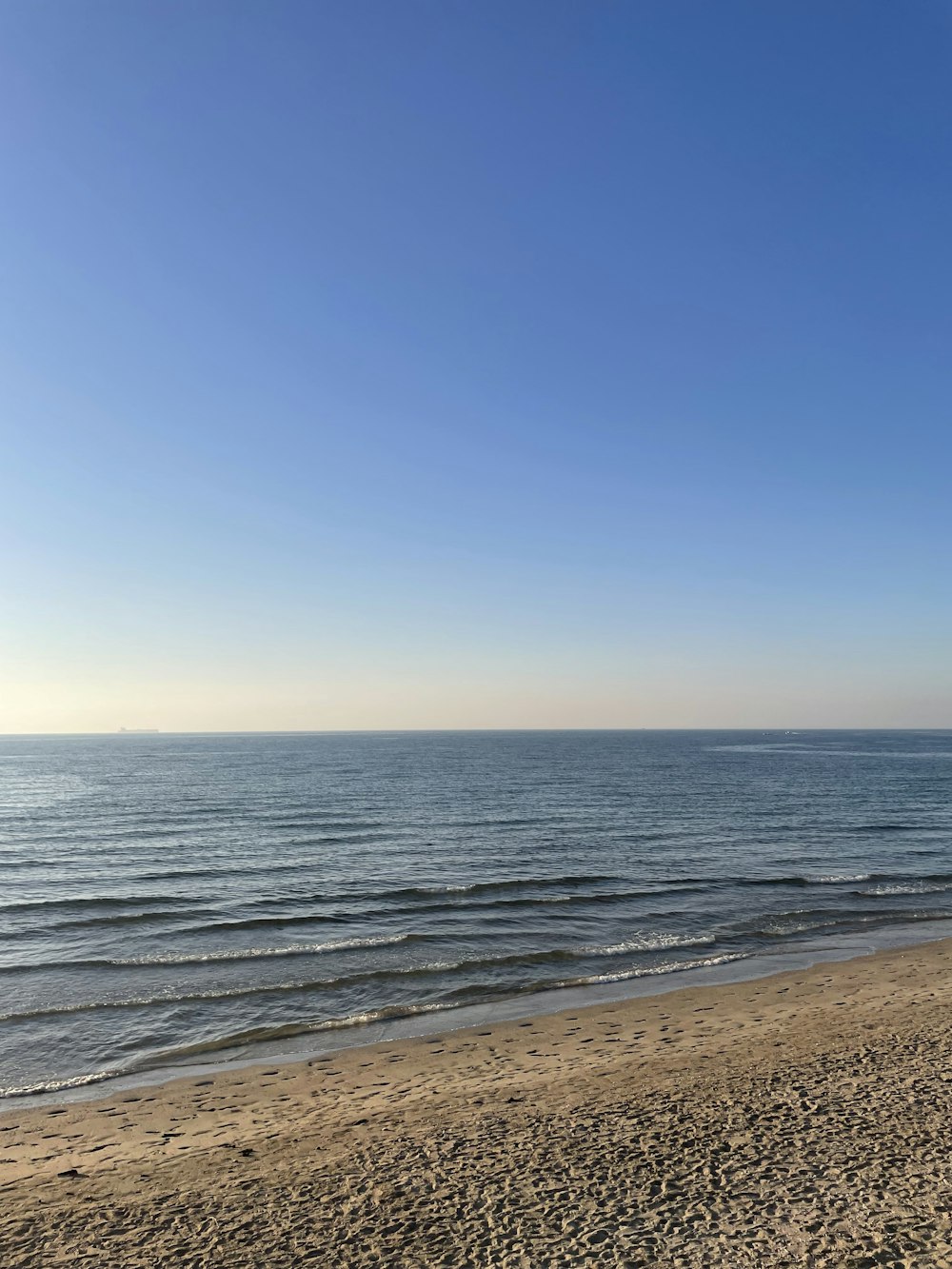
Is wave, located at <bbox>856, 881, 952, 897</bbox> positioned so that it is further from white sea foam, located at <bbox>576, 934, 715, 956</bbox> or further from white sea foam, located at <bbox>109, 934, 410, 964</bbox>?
white sea foam, located at <bbox>109, 934, 410, 964</bbox>

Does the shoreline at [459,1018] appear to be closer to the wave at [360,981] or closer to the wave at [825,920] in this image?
the wave at [825,920]

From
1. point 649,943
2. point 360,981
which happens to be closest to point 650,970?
point 649,943

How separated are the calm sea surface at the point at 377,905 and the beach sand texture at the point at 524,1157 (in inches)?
128

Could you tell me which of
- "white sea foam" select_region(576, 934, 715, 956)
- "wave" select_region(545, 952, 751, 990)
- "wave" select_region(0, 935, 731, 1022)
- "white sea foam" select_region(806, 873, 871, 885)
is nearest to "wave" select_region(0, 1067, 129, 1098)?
"wave" select_region(0, 935, 731, 1022)

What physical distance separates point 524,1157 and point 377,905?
1716 centimetres

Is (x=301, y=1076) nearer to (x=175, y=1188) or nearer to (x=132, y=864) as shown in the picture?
(x=175, y=1188)

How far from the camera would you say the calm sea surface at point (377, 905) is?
16.8 m

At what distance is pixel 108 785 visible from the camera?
266 ft

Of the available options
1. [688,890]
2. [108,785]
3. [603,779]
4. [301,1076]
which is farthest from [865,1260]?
[108,785]

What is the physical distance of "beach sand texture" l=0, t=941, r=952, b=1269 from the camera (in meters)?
7.51

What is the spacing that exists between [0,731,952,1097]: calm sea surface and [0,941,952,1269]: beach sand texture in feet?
10.7

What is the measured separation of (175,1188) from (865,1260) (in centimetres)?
782

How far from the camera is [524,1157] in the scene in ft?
30.6

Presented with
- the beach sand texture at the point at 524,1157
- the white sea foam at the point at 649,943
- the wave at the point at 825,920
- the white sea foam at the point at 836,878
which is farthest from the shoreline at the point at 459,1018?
the white sea foam at the point at 836,878
